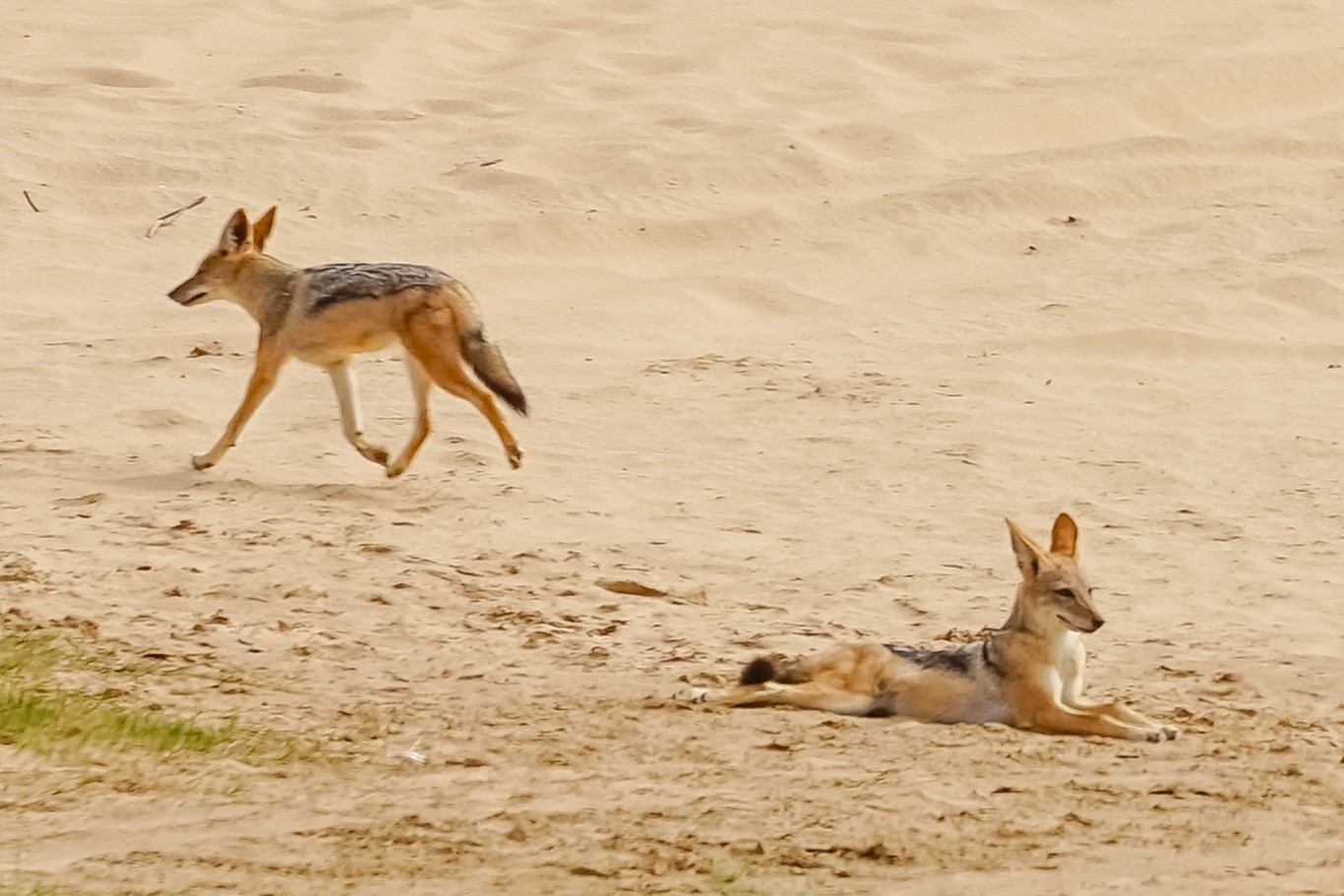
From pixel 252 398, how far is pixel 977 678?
4021 mm

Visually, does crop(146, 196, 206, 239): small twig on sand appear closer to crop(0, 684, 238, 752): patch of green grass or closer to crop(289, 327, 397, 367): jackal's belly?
crop(289, 327, 397, 367): jackal's belly

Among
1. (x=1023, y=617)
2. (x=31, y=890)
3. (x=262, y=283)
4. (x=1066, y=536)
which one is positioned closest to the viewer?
(x=31, y=890)

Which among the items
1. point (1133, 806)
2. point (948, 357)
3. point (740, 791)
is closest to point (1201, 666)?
point (1133, 806)

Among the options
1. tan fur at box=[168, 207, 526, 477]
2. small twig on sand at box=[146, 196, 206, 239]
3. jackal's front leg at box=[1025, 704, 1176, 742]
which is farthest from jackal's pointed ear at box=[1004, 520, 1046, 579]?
small twig on sand at box=[146, 196, 206, 239]

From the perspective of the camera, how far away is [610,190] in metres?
15.1

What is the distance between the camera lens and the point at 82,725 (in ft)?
21.8

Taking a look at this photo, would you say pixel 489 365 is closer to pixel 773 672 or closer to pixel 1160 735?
pixel 773 672

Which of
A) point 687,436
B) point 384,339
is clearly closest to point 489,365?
point 384,339

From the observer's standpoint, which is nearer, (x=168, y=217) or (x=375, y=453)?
(x=375, y=453)

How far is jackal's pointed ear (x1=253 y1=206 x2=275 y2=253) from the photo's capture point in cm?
1048

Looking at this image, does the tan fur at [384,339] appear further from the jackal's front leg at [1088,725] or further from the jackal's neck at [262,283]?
the jackal's front leg at [1088,725]

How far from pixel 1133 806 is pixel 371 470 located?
4698 millimetres

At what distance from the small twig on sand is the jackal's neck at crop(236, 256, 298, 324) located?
143 inches

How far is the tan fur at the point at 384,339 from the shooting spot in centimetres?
984
